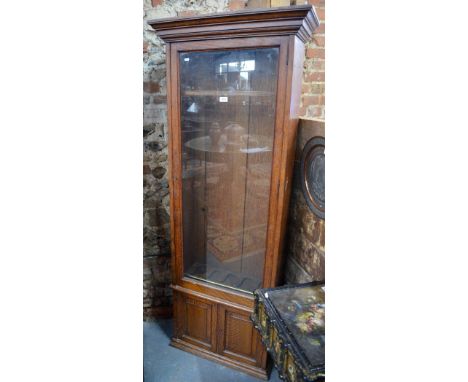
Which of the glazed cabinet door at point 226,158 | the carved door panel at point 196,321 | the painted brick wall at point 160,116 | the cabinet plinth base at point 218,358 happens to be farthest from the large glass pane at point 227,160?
the cabinet plinth base at point 218,358

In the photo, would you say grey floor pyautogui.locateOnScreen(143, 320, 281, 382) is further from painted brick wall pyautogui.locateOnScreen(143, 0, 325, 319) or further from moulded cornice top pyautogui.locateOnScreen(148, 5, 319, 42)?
moulded cornice top pyautogui.locateOnScreen(148, 5, 319, 42)

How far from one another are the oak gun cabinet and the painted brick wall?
248 millimetres

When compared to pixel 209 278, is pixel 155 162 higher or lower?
higher

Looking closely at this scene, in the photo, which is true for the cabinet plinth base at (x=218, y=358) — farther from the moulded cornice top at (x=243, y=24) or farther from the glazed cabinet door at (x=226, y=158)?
the moulded cornice top at (x=243, y=24)

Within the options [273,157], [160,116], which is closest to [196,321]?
[273,157]

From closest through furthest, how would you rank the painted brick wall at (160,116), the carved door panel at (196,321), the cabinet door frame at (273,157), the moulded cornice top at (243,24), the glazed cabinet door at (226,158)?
the moulded cornice top at (243,24)
the cabinet door frame at (273,157)
the glazed cabinet door at (226,158)
the painted brick wall at (160,116)
the carved door panel at (196,321)

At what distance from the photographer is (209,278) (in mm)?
1853

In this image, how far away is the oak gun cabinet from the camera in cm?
138

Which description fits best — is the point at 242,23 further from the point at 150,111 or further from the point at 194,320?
the point at 194,320

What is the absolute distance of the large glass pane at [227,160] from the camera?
151 centimetres

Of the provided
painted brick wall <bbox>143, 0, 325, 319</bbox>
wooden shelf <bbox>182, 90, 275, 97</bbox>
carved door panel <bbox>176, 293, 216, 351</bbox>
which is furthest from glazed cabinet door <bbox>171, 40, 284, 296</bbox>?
painted brick wall <bbox>143, 0, 325, 319</bbox>

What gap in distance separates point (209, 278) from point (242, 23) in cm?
129

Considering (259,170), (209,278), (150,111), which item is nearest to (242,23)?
(259,170)

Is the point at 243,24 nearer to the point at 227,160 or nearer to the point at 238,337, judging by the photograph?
the point at 227,160
